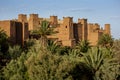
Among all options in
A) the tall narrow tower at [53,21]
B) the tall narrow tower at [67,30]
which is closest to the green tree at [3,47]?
the tall narrow tower at [67,30]

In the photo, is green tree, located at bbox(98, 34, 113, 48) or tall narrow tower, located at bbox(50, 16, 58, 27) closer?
green tree, located at bbox(98, 34, 113, 48)

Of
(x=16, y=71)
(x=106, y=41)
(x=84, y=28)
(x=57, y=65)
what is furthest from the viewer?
(x=84, y=28)

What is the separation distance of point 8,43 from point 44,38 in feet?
17.4

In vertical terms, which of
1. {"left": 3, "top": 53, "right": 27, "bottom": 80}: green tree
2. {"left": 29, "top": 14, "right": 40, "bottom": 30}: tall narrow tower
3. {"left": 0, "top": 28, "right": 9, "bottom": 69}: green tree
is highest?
{"left": 29, "top": 14, "right": 40, "bottom": 30}: tall narrow tower

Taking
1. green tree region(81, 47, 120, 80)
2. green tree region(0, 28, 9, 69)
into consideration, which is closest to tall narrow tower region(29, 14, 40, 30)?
green tree region(0, 28, 9, 69)

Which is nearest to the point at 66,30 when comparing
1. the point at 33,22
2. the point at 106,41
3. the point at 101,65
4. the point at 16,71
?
→ the point at 33,22

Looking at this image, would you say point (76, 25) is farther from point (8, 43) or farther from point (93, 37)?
point (8, 43)

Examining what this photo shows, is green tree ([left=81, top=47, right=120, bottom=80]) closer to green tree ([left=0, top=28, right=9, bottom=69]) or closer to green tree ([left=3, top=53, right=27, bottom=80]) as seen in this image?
green tree ([left=3, top=53, right=27, bottom=80])

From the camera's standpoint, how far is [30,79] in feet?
86.5

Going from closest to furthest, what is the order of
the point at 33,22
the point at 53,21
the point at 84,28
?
1. the point at 33,22
2. the point at 84,28
3. the point at 53,21

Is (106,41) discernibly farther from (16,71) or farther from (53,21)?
(16,71)

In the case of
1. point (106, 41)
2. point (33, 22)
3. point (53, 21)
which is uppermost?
point (53, 21)

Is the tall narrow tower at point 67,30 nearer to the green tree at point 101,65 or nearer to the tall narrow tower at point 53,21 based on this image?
the tall narrow tower at point 53,21

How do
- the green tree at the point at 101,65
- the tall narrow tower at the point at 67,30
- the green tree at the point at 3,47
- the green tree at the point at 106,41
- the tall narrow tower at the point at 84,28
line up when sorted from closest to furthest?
the green tree at the point at 101,65
the green tree at the point at 3,47
the green tree at the point at 106,41
the tall narrow tower at the point at 67,30
the tall narrow tower at the point at 84,28
